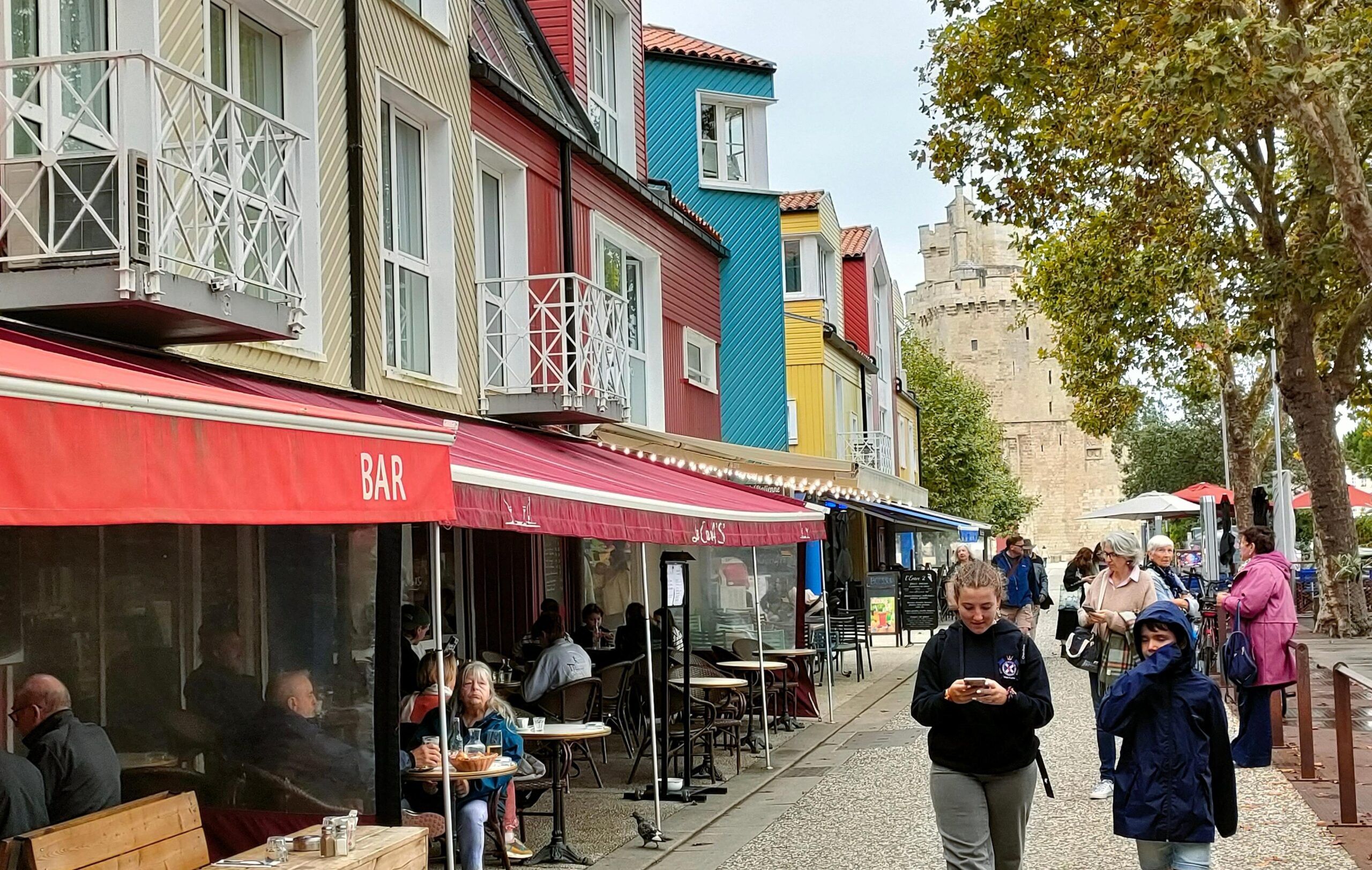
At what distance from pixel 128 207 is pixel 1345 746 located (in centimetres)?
741

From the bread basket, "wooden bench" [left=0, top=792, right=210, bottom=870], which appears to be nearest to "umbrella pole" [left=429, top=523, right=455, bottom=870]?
the bread basket

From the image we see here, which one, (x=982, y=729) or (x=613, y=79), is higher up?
(x=613, y=79)

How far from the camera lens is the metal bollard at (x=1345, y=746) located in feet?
28.7

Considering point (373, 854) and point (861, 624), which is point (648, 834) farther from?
point (861, 624)

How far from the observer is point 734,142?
2519cm

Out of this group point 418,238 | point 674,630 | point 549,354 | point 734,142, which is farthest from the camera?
point 734,142

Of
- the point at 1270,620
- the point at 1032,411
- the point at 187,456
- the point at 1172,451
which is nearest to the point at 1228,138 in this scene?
the point at 1270,620

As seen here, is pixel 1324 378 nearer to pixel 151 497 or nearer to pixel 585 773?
pixel 585 773

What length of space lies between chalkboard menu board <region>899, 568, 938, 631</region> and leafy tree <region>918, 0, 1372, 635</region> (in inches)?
298

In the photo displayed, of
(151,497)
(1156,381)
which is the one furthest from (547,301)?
(1156,381)

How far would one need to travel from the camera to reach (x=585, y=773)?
13.0 m

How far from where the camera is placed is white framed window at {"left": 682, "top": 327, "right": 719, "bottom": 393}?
69.5ft

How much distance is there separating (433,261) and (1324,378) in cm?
1691

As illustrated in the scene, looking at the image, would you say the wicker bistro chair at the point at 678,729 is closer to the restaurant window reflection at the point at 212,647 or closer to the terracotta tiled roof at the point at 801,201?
the restaurant window reflection at the point at 212,647
